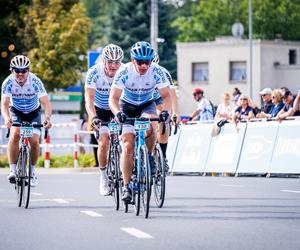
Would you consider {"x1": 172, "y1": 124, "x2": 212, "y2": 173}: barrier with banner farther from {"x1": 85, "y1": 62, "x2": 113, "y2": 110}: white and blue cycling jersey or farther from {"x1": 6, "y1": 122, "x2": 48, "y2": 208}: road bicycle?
{"x1": 6, "y1": 122, "x2": 48, "y2": 208}: road bicycle

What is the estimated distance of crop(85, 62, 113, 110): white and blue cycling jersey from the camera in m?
16.5

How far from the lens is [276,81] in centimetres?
7769

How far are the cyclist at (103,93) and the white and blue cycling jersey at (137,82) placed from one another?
153 cm

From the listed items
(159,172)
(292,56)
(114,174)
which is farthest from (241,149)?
(292,56)

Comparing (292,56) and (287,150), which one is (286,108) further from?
(292,56)

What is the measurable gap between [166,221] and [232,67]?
6582 centimetres

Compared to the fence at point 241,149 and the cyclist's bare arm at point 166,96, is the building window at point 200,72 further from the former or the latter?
the cyclist's bare arm at point 166,96

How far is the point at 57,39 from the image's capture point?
60219mm

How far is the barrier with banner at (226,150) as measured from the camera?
25047mm

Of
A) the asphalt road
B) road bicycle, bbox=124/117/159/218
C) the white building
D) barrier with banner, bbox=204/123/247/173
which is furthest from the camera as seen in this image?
the white building

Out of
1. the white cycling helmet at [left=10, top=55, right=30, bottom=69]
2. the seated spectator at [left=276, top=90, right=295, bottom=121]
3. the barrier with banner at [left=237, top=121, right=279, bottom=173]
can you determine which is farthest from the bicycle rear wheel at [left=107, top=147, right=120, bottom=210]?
the barrier with banner at [left=237, top=121, right=279, bottom=173]

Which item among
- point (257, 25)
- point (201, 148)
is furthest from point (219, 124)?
point (257, 25)

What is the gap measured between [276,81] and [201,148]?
51774 mm

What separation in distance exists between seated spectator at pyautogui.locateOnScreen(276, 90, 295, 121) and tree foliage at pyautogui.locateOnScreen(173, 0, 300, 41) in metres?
77.2
